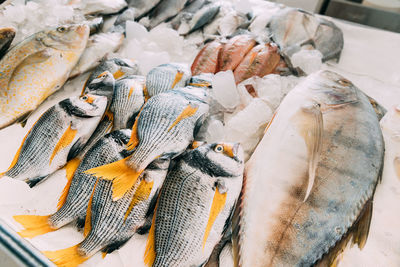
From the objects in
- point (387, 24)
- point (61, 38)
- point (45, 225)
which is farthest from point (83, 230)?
point (387, 24)

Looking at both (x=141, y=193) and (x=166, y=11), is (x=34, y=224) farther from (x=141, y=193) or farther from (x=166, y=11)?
(x=166, y=11)

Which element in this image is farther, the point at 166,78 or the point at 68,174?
Answer: the point at 166,78

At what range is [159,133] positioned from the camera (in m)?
0.93

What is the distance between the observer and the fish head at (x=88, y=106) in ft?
3.65

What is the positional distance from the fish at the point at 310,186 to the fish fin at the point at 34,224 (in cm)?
67

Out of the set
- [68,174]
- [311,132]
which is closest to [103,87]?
[68,174]

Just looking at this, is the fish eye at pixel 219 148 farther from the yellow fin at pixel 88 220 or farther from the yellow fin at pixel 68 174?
the yellow fin at pixel 68 174

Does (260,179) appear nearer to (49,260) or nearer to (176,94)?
(176,94)

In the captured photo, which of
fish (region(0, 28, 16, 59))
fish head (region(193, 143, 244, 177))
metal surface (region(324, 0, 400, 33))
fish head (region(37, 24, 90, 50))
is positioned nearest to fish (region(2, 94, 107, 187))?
fish head (region(193, 143, 244, 177))

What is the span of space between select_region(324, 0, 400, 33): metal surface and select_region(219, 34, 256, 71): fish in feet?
4.79

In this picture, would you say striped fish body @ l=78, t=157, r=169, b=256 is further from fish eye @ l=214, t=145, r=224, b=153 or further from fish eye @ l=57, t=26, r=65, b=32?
fish eye @ l=57, t=26, r=65, b=32

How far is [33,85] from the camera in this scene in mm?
1416

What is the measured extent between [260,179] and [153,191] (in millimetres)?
375

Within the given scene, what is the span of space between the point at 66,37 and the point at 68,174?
3.21 feet
